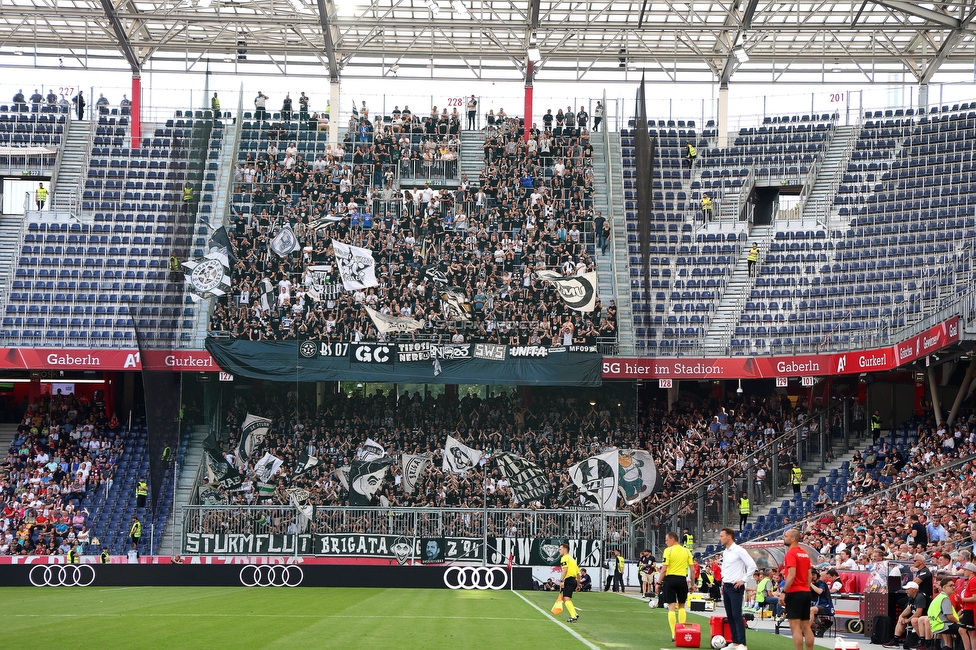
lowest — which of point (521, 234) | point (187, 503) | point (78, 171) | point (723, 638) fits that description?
point (723, 638)

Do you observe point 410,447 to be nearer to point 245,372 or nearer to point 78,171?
point 245,372

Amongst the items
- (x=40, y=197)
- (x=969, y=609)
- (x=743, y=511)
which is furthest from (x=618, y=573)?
(x=40, y=197)

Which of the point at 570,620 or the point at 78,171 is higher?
the point at 78,171

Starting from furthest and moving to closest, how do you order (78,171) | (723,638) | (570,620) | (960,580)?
(78,171), (570,620), (960,580), (723,638)

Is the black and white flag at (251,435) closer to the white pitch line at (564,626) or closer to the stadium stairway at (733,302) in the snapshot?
the white pitch line at (564,626)

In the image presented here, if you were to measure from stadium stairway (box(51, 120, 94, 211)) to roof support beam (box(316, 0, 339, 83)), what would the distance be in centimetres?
1042

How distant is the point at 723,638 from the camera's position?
16.8 metres

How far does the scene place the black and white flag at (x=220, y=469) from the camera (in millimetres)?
38250

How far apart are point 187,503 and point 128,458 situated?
3.58 metres

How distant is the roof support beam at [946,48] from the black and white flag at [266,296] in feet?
91.8

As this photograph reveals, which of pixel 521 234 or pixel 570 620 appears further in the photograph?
pixel 521 234

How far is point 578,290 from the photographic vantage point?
4088 cm

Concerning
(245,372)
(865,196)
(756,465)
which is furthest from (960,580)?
(865,196)

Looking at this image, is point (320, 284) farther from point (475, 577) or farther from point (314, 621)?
point (314, 621)
